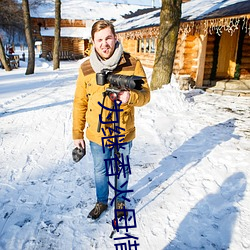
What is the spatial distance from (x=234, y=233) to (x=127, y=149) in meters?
1.43

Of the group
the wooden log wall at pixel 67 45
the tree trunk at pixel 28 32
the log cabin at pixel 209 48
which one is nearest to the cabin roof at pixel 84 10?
the wooden log wall at pixel 67 45

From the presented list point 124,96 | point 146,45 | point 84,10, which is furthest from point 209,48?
point 84,10

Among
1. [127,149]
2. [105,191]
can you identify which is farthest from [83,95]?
[105,191]

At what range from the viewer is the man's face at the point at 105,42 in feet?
5.83

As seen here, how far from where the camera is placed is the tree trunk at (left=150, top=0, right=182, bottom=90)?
6.90 m

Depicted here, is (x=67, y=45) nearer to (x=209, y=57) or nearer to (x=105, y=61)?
(x=209, y=57)

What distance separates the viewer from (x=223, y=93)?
9297 millimetres

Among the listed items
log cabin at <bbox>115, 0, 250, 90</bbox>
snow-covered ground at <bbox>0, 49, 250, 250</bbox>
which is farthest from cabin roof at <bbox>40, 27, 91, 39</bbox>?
snow-covered ground at <bbox>0, 49, 250, 250</bbox>

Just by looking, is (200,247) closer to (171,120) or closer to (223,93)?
(171,120)

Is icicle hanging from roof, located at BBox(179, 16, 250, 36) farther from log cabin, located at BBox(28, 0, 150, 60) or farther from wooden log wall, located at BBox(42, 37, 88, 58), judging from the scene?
wooden log wall, located at BBox(42, 37, 88, 58)

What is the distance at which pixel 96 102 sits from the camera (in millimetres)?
2023

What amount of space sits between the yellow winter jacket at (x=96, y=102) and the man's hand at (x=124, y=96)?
0.25 m

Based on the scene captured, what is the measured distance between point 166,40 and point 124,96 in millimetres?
6204

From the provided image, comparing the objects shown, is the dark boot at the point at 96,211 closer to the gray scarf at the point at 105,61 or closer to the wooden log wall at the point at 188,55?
the gray scarf at the point at 105,61
